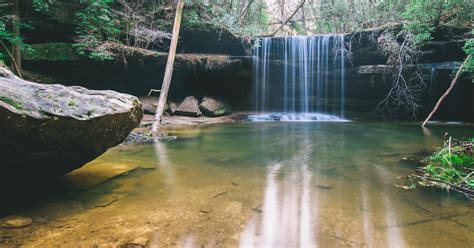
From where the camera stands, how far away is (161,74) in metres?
14.1

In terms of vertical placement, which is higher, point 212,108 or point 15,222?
point 212,108

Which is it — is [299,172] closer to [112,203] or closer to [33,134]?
[112,203]

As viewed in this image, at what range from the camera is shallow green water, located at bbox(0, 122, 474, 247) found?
221 centimetres

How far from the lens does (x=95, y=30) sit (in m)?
9.92

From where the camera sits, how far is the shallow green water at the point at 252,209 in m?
2.21

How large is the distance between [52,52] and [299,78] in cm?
1205

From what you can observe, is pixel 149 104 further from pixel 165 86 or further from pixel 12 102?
pixel 12 102

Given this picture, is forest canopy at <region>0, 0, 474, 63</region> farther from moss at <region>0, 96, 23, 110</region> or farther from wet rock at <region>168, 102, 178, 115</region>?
moss at <region>0, 96, 23, 110</region>

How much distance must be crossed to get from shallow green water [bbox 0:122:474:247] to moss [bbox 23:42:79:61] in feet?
25.2

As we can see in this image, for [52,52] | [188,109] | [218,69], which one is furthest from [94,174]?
[218,69]

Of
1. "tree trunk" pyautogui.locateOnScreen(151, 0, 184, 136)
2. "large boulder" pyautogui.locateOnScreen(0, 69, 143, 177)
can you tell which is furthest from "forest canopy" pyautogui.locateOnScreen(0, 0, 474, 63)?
"large boulder" pyautogui.locateOnScreen(0, 69, 143, 177)

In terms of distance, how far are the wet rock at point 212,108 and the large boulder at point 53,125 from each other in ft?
33.7

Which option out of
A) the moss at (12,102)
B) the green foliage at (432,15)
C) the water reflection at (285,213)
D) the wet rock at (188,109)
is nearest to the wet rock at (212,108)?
the wet rock at (188,109)

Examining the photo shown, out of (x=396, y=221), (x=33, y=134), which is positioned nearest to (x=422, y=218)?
(x=396, y=221)
